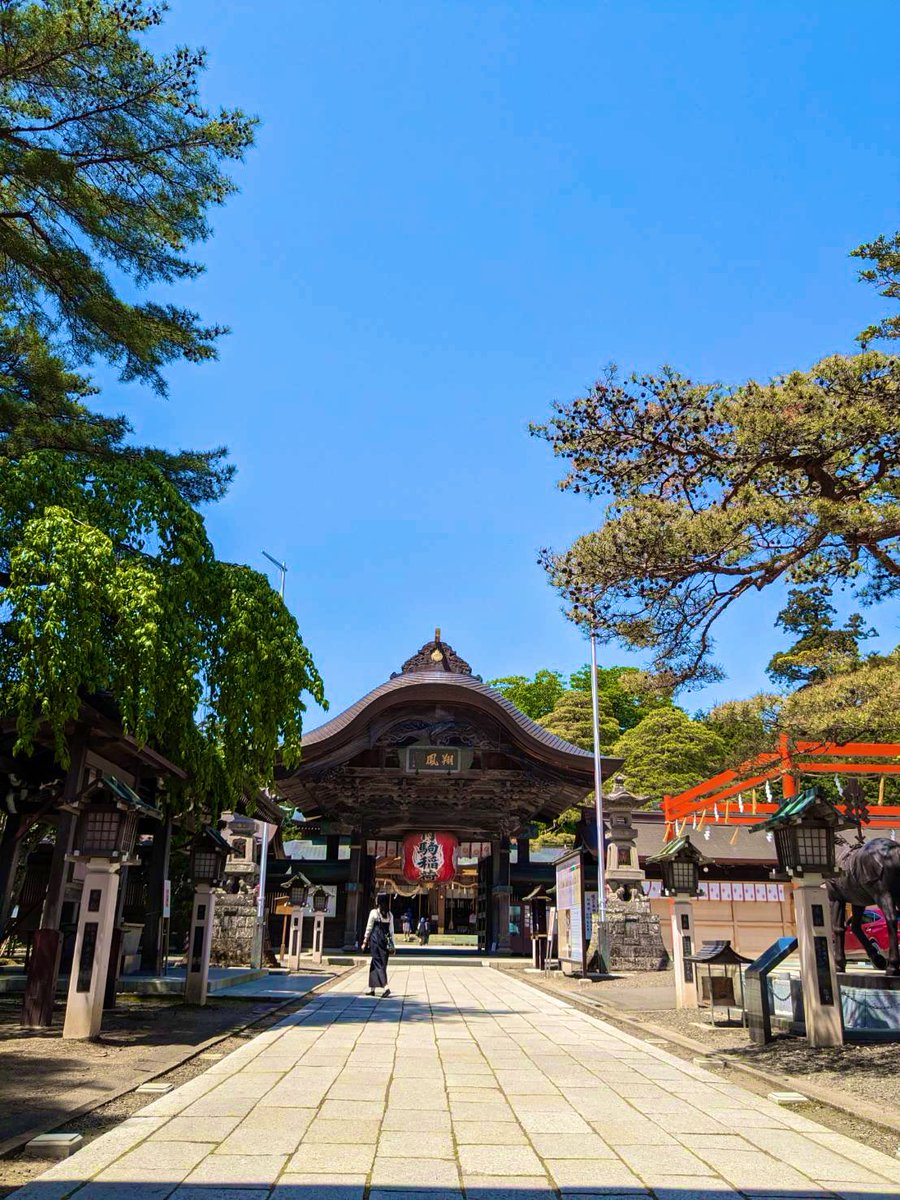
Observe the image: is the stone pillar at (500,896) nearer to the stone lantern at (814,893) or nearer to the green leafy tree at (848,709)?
the stone lantern at (814,893)

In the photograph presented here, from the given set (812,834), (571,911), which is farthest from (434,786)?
(812,834)

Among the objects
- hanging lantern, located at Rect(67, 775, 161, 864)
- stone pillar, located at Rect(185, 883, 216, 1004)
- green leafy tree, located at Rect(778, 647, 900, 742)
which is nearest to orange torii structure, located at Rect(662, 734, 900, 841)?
green leafy tree, located at Rect(778, 647, 900, 742)

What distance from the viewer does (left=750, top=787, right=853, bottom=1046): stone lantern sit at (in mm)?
8055

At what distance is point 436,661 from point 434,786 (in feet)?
13.1

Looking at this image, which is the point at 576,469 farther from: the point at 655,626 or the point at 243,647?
the point at 243,647

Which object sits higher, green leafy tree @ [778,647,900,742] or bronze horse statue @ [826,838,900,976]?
green leafy tree @ [778,647,900,742]

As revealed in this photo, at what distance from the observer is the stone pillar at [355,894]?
26375 millimetres

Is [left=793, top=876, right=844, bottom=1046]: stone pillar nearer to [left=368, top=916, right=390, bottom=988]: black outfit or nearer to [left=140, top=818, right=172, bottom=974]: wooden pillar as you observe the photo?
[left=368, top=916, right=390, bottom=988]: black outfit

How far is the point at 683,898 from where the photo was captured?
12.2 metres

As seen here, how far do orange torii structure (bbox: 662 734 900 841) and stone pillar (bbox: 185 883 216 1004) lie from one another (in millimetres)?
7197

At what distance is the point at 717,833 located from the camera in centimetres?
2217

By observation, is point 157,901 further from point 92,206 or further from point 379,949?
point 92,206

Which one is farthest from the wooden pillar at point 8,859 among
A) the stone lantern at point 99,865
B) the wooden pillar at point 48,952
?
the stone lantern at point 99,865

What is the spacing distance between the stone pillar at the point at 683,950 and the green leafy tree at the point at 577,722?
25815mm
